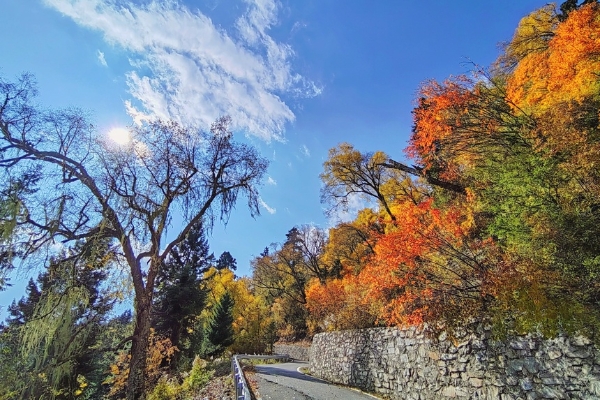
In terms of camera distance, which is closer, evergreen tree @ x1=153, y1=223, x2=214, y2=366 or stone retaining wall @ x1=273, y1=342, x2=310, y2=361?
evergreen tree @ x1=153, y1=223, x2=214, y2=366

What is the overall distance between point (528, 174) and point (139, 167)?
10.0 meters

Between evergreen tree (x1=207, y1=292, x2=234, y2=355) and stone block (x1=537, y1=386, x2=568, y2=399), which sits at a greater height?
evergreen tree (x1=207, y1=292, x2=234, y2=355)

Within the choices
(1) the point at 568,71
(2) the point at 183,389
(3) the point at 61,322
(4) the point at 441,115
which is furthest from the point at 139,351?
(1) the point at 568,71

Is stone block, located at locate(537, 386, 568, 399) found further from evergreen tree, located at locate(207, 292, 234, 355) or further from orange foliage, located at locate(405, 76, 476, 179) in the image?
evergreen tree, located at locate(207, 292, 234, 355)

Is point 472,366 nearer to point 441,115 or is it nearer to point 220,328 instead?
point 441,115

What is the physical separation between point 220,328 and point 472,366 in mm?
24165

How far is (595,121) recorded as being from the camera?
7262 millimetres

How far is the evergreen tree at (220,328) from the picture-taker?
26.5 meters

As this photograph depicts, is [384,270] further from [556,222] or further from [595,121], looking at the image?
[595,121]

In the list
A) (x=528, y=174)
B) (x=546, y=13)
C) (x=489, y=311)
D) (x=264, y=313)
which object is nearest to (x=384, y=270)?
(x=489, y=311)

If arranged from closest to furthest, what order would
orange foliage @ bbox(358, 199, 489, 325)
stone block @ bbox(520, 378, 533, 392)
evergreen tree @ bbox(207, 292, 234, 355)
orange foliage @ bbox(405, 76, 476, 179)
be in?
stone block @ bbox(520, 378, 533, 392) → orange foliage @ bbox(358, 199, 489, 325) → orange foliage @ bbox(405, 76, 476, 179) → evergreen tree @ bbox(207, 292, 234, 355)

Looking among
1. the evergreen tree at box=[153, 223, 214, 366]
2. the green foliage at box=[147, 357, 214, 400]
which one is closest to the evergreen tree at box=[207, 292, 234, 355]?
the evergreen tree at box=[153, 223, 214, 366]

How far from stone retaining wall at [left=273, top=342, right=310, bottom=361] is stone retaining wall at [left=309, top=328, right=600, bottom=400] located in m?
15.7

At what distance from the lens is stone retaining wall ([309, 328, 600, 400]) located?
4844 mm
